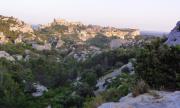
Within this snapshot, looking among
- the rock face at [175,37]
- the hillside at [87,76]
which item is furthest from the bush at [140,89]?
the rock face at [175,37]

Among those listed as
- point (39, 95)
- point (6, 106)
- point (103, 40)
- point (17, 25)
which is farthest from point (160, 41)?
point (103, 40)

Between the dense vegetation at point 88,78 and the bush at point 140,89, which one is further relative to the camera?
the dense vegetation at point 88,78

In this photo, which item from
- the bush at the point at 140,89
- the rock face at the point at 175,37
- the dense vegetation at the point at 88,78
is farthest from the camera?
the rock face at the point at 175,37

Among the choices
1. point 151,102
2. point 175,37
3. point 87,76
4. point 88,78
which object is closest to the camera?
point 151,102

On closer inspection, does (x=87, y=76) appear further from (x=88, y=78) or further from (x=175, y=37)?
(x=175, y=37)

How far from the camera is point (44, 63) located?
214ft

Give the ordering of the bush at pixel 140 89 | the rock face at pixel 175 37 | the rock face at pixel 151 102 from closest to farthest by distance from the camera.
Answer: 1. the rock face at pixel 151 102
2. the bush at pixel 140 89
3. the rock face at pixel 175 37

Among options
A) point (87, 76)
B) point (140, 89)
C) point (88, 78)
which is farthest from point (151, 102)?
point (87, 76)

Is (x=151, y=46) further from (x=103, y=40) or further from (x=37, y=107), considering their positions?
(x=103, y=40)

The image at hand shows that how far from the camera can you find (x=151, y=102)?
10859 mm

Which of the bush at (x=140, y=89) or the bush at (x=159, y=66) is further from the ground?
the bush at (x=159, y=66)

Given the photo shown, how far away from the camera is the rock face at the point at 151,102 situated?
34.7 ft

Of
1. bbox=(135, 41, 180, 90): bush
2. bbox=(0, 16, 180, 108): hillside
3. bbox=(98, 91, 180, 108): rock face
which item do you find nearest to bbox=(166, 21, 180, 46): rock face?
bbox=(0, 16, 180, 108): hillside

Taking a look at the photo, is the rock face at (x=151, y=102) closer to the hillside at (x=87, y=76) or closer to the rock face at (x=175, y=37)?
the hillside at (x=87, y=76)
